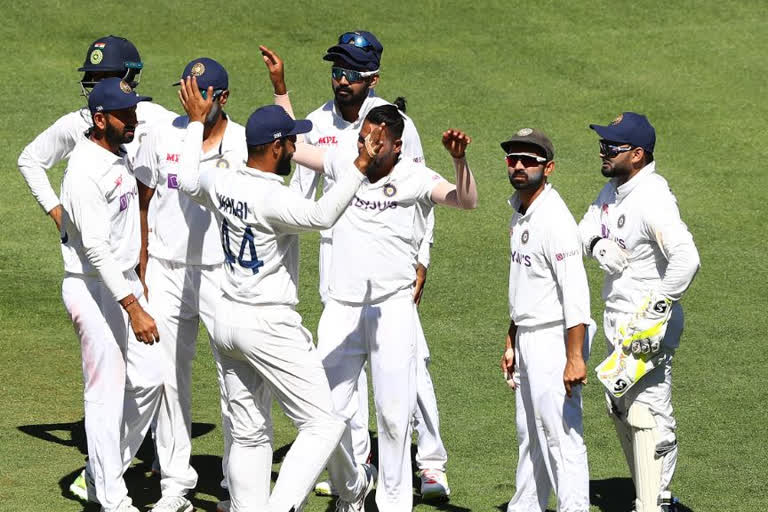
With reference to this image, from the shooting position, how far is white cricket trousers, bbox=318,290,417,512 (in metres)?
7.84

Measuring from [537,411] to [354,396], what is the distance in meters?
1.22

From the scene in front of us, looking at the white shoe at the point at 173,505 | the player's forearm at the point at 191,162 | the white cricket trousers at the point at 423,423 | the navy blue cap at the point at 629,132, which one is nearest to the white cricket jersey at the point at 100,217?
the player's forearm at the point at 191,162

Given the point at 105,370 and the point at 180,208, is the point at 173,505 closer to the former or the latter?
the point at 105,370

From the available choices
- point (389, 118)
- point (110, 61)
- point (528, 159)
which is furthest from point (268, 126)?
point (110, 61)

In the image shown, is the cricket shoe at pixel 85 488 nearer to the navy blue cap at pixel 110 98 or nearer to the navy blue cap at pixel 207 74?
the navy blue cap at pixel 110 98

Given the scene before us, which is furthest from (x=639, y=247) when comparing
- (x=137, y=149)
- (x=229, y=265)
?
(x=137, y=149)

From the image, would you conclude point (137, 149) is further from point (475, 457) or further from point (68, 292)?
point (475, 457)

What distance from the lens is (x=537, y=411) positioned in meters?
7.55

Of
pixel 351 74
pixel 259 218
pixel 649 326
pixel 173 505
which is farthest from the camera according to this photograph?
pixel 351 74

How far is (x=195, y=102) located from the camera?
25.0 feet

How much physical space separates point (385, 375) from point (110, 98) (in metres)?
2.29

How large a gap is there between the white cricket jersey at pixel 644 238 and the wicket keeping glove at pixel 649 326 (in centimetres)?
7

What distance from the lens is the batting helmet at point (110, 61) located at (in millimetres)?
8750

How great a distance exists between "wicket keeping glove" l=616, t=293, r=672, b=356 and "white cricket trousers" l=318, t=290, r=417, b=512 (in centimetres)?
130
